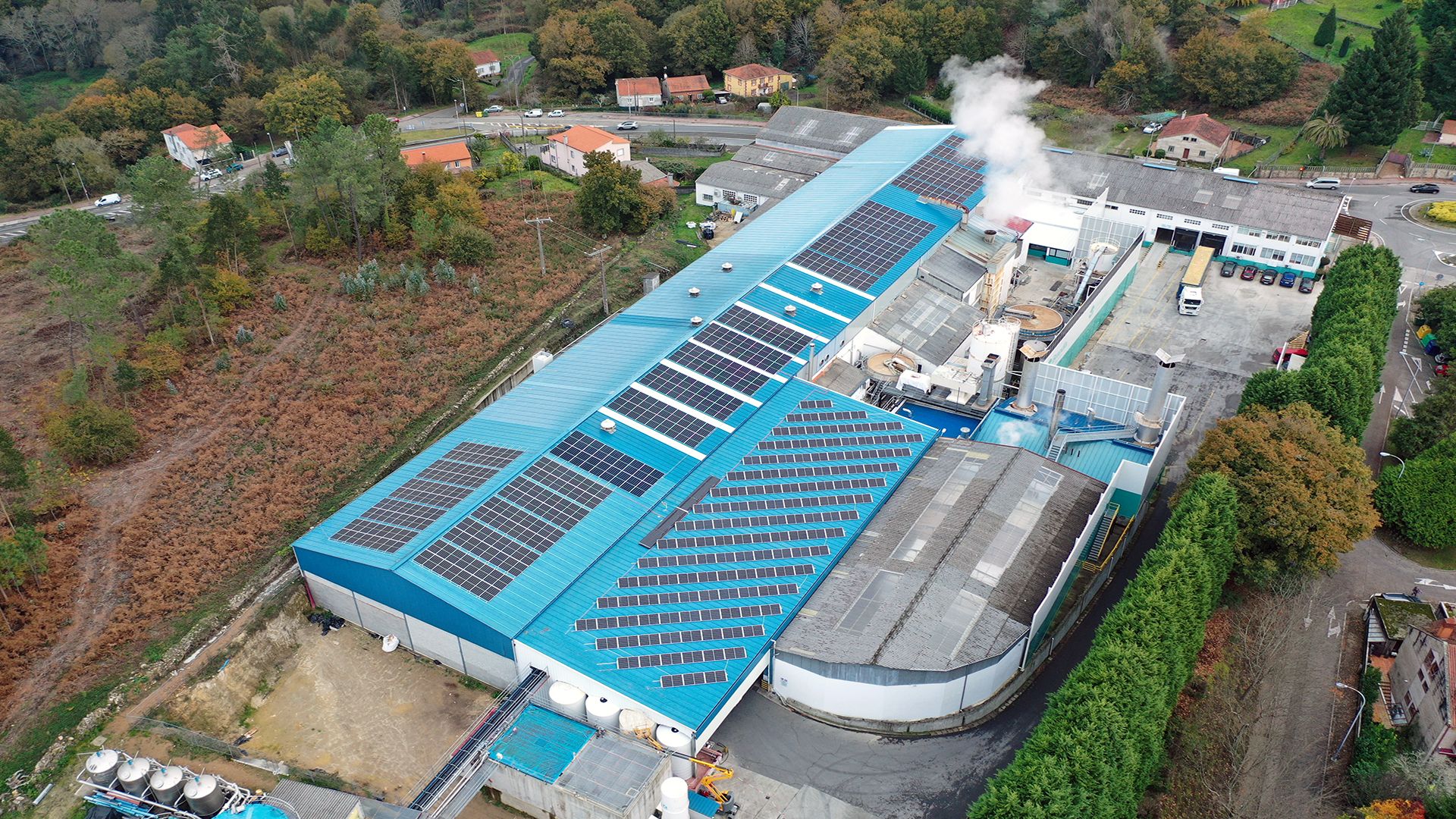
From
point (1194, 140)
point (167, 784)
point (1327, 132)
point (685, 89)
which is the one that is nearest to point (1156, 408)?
point (167, 784)

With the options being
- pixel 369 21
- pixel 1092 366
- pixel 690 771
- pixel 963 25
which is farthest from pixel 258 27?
pixel 690 771

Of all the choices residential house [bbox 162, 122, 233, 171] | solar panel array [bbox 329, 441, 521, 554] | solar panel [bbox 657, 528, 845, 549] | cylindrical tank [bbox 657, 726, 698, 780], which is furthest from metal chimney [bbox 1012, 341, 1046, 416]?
residential house [bbox 162, 122, 233, 171]

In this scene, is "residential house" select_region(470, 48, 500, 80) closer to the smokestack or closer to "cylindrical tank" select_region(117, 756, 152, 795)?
the smokestack

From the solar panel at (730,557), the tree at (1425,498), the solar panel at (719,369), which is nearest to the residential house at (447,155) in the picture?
the solar panel at (719,369)

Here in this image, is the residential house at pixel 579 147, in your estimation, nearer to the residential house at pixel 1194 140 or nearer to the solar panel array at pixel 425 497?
the solar panel array at pixel 425 497

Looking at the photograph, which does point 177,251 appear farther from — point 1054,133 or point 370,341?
point 1054,133

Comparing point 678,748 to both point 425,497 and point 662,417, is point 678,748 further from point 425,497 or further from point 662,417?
point 662,417

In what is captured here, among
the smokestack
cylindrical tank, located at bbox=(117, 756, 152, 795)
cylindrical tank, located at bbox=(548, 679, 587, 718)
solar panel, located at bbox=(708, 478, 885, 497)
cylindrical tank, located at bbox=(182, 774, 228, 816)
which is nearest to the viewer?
cylindrical tank, located at bbox=(182, 774, 228, 816)
